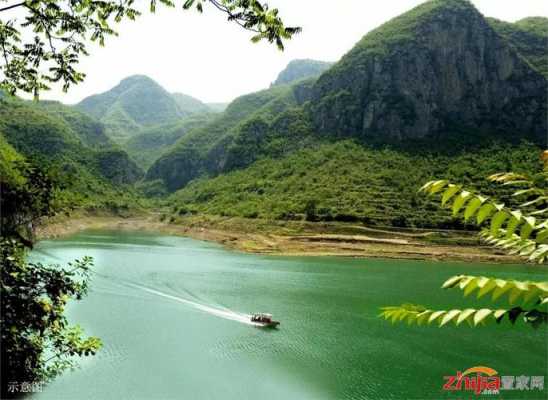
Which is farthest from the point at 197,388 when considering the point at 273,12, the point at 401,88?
the point at 401,88

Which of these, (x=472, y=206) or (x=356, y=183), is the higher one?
(x=356, y=183)

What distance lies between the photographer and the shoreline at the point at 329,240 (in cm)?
5228

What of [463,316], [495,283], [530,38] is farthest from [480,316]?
[530,38]

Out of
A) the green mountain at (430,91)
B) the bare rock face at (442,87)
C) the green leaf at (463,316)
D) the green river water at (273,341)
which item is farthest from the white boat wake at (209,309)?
the bare rock face at (442,87)

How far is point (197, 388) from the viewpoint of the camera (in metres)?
15.9

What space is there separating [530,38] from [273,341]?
13698 centimetres

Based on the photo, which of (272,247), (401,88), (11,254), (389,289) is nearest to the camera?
(11,254)

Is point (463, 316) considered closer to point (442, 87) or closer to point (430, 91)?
point (430, 91)

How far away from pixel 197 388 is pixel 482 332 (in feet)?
54.5

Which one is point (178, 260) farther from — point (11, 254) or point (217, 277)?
point (11, 254)

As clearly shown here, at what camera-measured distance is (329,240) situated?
58.4m

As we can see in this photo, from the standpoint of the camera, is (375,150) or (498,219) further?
(375,150)

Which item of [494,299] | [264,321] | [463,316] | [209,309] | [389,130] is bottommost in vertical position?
[209,309]

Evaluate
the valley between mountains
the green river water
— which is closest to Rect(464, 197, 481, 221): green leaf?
the green river water
